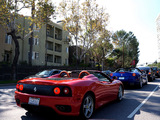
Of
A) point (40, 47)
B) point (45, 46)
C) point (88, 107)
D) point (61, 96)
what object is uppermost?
point (45, 46)

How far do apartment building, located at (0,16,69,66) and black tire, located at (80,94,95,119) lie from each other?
2129 cm

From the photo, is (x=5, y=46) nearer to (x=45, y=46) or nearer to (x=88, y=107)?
(x=45, y=46)

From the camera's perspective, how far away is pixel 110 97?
5.59 meters

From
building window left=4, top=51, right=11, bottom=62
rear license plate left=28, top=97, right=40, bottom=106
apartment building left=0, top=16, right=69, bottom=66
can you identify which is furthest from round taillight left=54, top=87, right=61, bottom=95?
building window left=4, top=51, right=11, bottom=62

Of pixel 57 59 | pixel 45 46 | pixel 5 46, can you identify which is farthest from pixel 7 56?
pixel 57 59

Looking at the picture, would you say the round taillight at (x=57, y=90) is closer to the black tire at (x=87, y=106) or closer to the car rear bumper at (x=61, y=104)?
the car rear bumper at (x=61, y=104)

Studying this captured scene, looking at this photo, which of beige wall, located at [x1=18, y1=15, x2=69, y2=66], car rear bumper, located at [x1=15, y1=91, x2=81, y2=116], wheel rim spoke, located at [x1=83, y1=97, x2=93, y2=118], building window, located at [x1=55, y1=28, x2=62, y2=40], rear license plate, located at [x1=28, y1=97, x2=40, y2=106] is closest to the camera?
car rear bumper, located at [x1=15, y1=91, x2=81, y2=116]

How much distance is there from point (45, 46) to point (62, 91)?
98.0 ft

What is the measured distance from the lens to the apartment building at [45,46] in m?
27.6

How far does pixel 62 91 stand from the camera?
12.1 ft

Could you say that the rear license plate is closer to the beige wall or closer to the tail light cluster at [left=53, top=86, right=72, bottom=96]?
the tail light cluster at [left=53, top=86, right=72, bottom=96]

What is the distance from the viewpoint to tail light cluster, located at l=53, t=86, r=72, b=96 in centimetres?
367

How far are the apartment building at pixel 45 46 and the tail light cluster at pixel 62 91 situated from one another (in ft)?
70.8

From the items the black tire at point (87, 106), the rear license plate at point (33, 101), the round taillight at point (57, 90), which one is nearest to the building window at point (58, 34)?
the black tire at point (87, 106)
